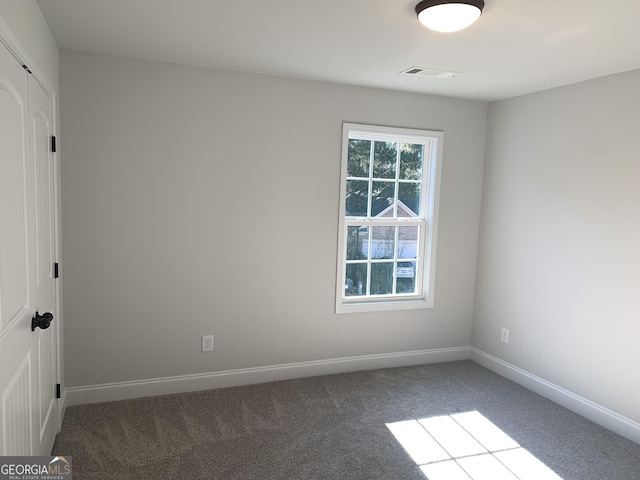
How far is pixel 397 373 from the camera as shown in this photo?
3.91 meters

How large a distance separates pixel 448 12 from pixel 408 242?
237cm

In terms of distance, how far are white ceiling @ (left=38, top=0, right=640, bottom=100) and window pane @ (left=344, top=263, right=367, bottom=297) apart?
157 centimetres

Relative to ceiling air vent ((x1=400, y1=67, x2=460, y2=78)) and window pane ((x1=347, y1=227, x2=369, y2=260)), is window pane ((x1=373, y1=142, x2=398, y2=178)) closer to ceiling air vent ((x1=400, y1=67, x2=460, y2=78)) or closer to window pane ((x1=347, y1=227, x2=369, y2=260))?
window pane ((x1=347, y1=227, x2=369, y2=260))

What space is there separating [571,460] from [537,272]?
144 cm

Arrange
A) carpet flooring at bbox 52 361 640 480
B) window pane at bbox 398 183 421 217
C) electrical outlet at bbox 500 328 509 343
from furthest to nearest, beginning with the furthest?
window pane at bbox 398 183 421 217
electrical outlet at bbox 500 328 509 343
carpet flooring at bbox 52 361 640 480

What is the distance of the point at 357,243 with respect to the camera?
3930mm

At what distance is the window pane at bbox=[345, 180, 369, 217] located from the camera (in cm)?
386

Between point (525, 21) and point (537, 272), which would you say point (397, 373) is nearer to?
point (537, 272)

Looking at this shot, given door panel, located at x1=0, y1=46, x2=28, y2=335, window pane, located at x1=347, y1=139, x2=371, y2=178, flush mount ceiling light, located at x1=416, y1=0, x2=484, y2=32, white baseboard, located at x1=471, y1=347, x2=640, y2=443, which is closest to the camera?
door panel, located at x1=0, y1=46, x2=28, y2=335

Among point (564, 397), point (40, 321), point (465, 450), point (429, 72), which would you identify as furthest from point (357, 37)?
point (564, 397)

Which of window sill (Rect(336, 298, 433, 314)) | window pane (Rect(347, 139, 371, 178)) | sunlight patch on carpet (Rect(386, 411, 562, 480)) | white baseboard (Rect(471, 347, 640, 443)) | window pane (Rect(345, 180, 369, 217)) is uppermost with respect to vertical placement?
window pane (Rect(347, 139, 371, 178))

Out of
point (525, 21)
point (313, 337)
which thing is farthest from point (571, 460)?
point (525, 21)

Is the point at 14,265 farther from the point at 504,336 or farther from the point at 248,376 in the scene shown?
the point at 504,336

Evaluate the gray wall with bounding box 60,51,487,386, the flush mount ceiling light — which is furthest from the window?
the flush mount ceiling light
